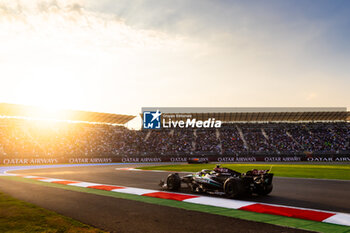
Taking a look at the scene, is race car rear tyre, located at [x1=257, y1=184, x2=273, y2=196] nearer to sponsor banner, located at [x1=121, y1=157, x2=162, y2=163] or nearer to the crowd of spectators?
sponsor banner, located at [x1=121, y1=157, x2=162, y2=163]

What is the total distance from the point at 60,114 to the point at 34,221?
48.9 meters

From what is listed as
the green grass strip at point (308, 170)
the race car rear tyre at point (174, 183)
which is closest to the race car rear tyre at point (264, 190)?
the race car rear tyre at point (174, 183)

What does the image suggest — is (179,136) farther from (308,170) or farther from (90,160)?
(308,170)

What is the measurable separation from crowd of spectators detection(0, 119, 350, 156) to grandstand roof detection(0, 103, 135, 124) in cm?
114

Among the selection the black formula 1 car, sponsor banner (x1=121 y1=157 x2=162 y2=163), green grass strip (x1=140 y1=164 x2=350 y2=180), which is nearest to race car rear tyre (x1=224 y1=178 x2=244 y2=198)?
the black formula 1 car

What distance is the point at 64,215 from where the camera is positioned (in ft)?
21.5

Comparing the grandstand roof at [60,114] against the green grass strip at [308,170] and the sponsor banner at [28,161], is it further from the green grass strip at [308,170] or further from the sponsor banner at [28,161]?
the green grass strip at [308,170]

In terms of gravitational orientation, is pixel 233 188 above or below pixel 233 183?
below

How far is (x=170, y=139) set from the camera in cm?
5606

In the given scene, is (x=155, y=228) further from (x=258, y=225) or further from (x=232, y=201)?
(x=232, y=201)

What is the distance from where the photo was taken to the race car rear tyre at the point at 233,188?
8352mm

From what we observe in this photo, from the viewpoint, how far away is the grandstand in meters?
43.0

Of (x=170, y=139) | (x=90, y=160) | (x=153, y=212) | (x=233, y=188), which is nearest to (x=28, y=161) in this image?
(x=90, y=160)

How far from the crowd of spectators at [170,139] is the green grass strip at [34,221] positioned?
114 feet
